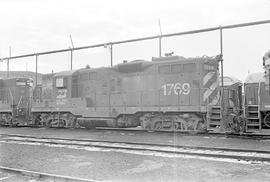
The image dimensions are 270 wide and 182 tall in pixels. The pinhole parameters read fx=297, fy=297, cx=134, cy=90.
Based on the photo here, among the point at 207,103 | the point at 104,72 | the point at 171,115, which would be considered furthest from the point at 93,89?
the point at 207,103

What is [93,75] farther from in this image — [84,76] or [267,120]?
[267,120]

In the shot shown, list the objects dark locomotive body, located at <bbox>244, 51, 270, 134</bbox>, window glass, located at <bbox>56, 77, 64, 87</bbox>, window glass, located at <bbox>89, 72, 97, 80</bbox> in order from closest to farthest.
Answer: dark locomotive body, located at <bbox>244, 51, 270, 134</bbox>, window glass, located at <bbox>89, 72, 97, 80</bbox>, window glass, located at <bbox>56, 77, 64, 87</bbox>

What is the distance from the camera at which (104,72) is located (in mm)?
15445

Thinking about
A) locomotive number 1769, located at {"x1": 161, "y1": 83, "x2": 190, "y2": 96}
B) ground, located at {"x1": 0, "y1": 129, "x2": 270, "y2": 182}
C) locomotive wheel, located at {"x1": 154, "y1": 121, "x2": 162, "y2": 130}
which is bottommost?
ground, located at {"x1": 0, "y1": 129, "x2": 270, "y2": 182}

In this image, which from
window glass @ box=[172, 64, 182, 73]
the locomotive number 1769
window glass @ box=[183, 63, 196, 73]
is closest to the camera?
window glass @ box=[183, 63, 196, 73]

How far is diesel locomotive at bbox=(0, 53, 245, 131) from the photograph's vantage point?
12531mm

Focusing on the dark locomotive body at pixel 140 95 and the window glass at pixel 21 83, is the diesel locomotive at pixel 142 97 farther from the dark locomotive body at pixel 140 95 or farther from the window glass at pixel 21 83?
the window glass at pixel 21 83

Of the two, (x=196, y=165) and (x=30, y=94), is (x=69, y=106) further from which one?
(x=196, y=165)

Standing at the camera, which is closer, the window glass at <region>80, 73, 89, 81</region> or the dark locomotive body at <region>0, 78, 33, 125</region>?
the window glass at <region>80, 73, 89, 81</region>

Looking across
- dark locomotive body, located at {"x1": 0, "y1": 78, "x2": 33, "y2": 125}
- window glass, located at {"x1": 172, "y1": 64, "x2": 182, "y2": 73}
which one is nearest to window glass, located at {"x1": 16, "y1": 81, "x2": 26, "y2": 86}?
dark locomotive body, located at {"x1": 0, "y1": 78, "x2": 33, "y2": 125}

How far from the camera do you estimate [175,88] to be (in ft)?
43.5

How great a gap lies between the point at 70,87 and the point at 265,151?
37.5 ft

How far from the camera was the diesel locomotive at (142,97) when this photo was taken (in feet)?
41.1

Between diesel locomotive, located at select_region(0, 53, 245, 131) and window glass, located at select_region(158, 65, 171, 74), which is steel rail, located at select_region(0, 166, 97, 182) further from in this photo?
Answer: window glass, located at select_region(158, 65, 171, 74)
